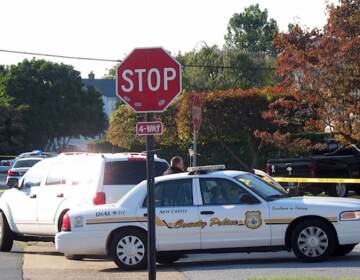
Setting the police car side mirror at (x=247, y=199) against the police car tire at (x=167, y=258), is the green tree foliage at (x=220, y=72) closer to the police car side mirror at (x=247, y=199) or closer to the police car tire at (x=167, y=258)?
the police car tire at (x=167, y=258)

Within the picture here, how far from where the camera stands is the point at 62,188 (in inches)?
592

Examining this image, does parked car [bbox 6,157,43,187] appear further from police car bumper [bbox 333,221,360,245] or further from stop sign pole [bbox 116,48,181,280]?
stop sign pole [bbox 116,48,181,280]

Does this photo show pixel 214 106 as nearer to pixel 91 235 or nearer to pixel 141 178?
pixel 141 178

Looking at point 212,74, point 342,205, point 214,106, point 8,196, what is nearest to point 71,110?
point 212,74

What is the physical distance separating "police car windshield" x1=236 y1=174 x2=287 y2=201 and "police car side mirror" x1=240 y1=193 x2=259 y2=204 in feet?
0.53

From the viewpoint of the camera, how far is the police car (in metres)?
12.2

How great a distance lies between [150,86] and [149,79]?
0.07 metres

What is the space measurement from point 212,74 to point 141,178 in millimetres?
47513

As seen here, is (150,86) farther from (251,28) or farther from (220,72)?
(251,28)

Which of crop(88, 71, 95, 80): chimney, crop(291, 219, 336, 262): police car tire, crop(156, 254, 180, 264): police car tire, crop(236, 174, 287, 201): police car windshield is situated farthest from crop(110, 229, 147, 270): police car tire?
crop(88, 71, 95, 80): chimney

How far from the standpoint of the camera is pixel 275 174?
24.5 m

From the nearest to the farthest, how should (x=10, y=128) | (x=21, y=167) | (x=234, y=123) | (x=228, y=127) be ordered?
(x=234, y=123) → (x=228, y=127) → (x=21, y=167) → (x=10, y=128)

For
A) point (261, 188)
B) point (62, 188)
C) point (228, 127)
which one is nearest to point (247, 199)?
point (261, 188)

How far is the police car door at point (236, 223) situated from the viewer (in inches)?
486
